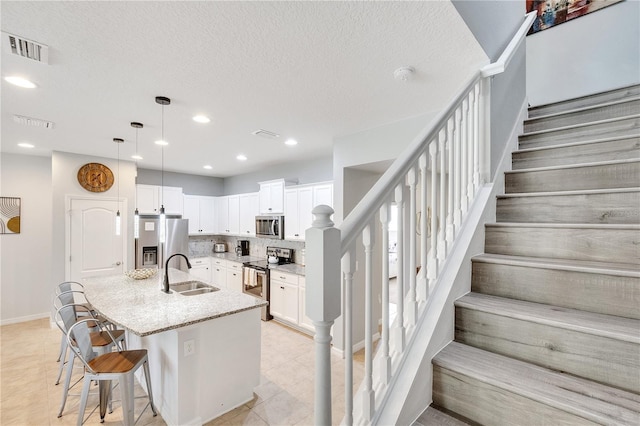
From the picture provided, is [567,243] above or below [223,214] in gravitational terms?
below

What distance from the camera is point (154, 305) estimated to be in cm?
247

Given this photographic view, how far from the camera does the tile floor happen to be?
7.91 ft

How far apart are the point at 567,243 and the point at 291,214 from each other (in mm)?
3726

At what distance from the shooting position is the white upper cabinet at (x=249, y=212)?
18.8 feet

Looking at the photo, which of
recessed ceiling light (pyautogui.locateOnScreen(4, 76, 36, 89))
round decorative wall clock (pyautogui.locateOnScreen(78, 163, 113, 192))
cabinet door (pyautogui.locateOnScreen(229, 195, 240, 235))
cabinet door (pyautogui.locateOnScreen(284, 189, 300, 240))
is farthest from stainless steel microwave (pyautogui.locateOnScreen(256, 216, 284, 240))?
recessed ceiling light (pyautogui.locateOnScreen(4, 76, 36, 89))

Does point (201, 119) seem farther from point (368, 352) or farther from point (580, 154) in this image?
point (580, 154)

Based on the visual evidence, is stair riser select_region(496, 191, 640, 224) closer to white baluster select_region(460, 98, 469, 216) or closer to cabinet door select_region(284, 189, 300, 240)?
white baluster select_region(460, 98, 469, 216)

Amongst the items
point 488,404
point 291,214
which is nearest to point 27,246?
point 291,214

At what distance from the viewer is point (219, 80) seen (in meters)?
2.11

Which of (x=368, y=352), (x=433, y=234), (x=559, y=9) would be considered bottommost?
(x=368, y=352)

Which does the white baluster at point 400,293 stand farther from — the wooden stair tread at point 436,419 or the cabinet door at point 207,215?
the cabinet door at point 207,215

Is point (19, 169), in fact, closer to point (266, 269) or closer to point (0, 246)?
point (0, 246)

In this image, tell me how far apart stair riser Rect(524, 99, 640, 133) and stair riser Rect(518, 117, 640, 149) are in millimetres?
291

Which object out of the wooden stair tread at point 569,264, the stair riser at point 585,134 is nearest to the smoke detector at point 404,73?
the stair riser at point 585,134
